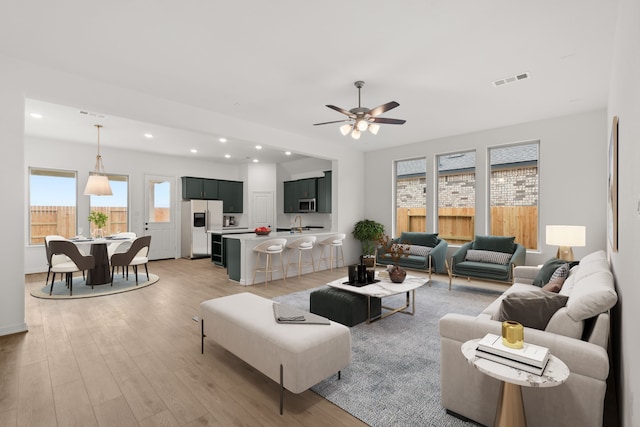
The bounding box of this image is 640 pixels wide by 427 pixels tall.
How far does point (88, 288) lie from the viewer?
5176mm

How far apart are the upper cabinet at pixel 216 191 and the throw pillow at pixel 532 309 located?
828 centimetres

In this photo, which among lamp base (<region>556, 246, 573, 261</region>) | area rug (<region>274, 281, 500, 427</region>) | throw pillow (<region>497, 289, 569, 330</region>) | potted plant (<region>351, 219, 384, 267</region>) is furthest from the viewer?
potted plant (<region>351, 219, 384, 267</region>)

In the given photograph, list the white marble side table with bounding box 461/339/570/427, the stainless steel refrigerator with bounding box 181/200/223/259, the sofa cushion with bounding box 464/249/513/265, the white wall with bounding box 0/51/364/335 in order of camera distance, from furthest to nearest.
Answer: the stainless steel refrigerator with bounding box 181/200/223/259 → the sofa cushion with bounding box 464/249/513/265 → the white wall with bounding box 0/51/364/335 → the white marble side table with bounding box 461/339/570/427

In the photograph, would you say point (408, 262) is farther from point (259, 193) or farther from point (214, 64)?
point (259, 193)

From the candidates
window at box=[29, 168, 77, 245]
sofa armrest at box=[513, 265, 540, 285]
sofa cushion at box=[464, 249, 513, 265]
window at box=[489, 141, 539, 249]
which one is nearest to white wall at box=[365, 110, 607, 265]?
window at box=[489, 141, 539, 249]

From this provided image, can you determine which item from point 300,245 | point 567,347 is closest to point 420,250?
point 300,245

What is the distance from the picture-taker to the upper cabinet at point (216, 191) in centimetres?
866

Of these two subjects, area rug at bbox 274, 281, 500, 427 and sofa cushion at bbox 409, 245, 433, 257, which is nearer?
area rug at bbox 274, 281, 500, 427

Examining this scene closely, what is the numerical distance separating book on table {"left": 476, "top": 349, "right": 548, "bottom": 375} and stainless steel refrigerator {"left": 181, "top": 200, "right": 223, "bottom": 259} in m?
8.21

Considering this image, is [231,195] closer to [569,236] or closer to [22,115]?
[22,115]

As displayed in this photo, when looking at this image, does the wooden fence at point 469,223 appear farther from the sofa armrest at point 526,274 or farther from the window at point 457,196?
the sofa armrest at point 526,274

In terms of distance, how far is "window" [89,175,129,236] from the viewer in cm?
754

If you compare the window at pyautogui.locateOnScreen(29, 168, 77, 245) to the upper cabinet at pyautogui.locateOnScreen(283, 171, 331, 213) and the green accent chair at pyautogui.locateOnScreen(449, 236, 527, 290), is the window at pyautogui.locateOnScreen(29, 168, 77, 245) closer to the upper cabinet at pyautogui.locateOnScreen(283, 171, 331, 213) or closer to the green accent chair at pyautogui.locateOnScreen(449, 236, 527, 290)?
the upper cabinet at pyautogui.locateOnScreen(283, 171, 331, 213)

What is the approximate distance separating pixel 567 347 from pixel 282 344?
5.28 feet
